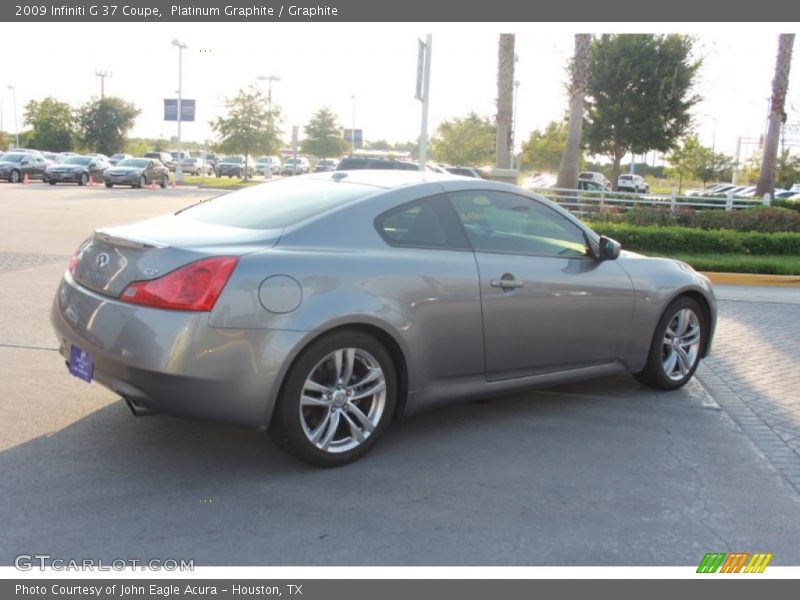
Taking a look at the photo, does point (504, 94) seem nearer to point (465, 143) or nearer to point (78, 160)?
point (78, 160)

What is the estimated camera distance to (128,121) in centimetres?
7006

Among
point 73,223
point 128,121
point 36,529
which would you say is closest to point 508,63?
point 73,223

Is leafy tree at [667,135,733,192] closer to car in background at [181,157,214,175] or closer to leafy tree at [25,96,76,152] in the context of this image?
car in background at [181,157,214,175]

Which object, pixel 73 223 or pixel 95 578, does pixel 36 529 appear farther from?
pixel 73 223

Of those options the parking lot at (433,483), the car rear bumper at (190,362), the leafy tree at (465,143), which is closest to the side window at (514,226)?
the parking lot at (433,483)

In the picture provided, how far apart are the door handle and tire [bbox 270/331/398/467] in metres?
0.85

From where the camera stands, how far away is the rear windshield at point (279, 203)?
468cm

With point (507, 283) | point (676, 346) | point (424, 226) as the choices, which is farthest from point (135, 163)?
point (507, 283)

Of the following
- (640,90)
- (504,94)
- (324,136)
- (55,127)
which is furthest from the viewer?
(324,136)

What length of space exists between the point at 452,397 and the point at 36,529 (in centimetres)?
232

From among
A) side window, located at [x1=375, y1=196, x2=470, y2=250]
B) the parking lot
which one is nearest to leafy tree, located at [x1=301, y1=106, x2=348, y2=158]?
the parking lot

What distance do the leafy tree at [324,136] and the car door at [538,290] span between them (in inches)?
2696
